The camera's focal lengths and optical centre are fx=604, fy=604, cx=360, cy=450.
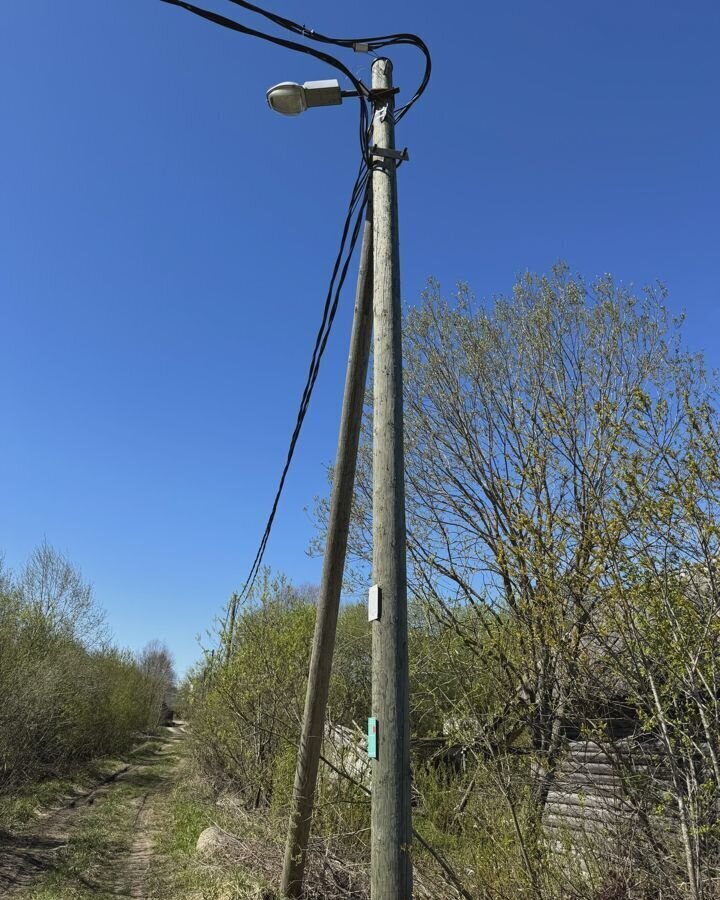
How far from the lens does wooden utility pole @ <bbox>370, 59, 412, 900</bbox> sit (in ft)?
9.07

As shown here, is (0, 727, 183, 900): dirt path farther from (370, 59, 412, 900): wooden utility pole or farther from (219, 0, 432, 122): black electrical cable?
(219, 0, 432, 122): black electrical cable

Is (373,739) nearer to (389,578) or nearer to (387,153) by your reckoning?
(389,578)

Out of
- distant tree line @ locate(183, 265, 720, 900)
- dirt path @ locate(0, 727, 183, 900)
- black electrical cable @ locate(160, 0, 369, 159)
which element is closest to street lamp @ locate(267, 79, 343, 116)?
black electrical cable @ locate(160, 0, 369, 159)

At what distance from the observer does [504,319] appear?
9.61m

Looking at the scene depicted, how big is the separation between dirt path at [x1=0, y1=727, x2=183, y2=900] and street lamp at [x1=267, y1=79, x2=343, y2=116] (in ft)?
26.3

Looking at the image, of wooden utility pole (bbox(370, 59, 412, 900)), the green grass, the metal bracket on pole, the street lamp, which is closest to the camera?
wooden utility pole (bbox(370, 59, 412, 900))

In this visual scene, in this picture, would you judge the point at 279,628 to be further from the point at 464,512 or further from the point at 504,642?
the point at 504,642

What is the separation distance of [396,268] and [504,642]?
9.74 ft

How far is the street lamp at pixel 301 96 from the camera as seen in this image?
4449 millimetres

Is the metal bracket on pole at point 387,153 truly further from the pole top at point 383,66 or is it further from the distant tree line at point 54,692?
the distant tree line at point 54,692

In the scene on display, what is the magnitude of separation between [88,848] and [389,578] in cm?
942

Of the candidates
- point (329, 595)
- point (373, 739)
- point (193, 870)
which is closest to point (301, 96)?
point (329, 595)

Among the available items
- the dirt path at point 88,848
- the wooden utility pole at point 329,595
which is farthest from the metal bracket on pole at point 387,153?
the dirt path at point 88,848

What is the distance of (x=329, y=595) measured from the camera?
A: 15.8 feet
